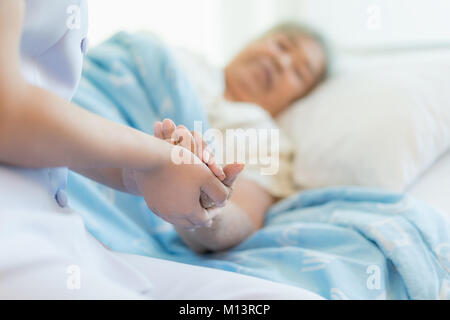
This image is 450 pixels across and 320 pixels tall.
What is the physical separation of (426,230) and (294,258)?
0.20m

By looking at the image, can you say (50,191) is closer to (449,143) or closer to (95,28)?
(449,143)

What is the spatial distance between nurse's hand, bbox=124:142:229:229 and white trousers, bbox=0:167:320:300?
0.23 ft

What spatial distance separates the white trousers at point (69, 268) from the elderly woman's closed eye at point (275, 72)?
2.87ft

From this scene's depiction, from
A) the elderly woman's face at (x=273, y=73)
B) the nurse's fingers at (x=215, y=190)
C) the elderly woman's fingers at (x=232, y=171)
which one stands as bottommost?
the nurse's fingers at (x=215, y=190)

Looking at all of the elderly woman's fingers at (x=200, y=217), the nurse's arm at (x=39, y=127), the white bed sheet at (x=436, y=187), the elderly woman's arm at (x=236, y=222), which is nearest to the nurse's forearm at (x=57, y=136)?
the nurse's arm at (x=39, y=127)

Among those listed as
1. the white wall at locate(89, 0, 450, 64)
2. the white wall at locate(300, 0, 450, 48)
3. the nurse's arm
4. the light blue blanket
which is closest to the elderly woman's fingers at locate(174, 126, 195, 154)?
the nurse's arm

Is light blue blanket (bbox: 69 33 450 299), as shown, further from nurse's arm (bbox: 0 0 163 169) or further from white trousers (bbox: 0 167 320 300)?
nurse's arm (bbox: 0 0 163 169)

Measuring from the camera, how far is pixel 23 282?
1.37 feet

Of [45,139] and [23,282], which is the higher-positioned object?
[45,139]

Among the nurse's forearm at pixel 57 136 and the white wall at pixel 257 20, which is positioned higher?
the white wall at pixel 257 20

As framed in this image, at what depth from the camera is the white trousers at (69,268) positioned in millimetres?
421

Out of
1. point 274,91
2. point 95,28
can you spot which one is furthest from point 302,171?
point 95,28

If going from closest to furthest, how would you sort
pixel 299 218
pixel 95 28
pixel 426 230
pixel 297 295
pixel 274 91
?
pixel 297 295 → pixel 426 230 → pixel 299 218 → pixel 274 91 → pixel 95 28

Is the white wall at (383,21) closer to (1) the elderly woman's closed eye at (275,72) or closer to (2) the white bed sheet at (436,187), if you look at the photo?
(1) the elderly woman's closed eye at (275,72)
